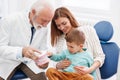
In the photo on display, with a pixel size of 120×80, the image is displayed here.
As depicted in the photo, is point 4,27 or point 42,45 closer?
point 4,27

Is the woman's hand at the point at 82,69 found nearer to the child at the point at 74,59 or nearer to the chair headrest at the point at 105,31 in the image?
the child at the point at 74,59

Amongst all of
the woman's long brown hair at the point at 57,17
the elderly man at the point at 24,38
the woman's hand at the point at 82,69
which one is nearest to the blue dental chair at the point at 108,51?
the woman's long brown hair at the point at 57,17

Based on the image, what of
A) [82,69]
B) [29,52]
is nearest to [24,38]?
[29,52]

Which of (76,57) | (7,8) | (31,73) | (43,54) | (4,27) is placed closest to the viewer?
(43,54)

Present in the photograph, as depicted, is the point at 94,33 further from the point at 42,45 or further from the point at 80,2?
the point at 80,2

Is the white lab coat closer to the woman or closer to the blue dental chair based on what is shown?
the woman

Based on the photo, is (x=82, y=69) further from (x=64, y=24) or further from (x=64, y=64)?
(x=64, y=24)

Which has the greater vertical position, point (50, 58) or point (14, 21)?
point (14, 21)

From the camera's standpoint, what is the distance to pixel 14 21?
2129mm

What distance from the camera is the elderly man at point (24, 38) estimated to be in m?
2.01

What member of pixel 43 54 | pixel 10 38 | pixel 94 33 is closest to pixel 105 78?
pixel 94 33

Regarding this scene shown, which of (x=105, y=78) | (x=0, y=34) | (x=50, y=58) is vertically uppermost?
(x=0, y=34)

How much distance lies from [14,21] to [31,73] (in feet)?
1.64

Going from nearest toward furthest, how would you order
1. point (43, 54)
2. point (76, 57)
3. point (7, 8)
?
point (43, 54) → point (76, 57) → point (7, 8)
